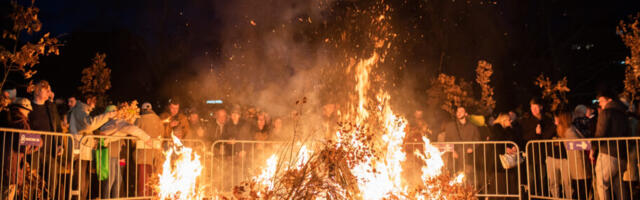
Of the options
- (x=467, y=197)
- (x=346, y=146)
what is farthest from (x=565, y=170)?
(x=346, y=146)

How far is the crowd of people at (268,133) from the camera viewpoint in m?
7.89

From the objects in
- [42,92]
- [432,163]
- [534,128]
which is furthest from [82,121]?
[534,128]

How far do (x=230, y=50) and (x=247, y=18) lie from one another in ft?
4.09

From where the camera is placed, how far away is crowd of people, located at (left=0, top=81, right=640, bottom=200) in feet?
25.9

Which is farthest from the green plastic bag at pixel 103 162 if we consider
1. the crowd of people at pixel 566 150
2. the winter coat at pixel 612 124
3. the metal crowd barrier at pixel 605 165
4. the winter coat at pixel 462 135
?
the winter coat at pixel 612 124

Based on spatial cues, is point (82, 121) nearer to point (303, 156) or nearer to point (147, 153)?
point (147, 153)

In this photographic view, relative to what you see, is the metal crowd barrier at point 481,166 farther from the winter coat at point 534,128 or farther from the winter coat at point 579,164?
the winter coat at point 579,164

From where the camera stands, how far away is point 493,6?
2517 cm

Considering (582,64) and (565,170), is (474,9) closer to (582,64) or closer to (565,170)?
(582,64)

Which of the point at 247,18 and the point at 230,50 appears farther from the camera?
the point at 230,50

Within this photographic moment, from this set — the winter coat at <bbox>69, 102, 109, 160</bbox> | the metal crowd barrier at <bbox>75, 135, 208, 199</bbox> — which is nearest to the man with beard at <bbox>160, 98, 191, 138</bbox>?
the metal crowd barrier at <bbox>75, 135, 208, 199</bbox>

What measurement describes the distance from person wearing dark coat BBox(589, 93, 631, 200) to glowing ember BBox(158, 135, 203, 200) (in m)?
5.86

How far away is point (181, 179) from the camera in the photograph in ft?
25.2

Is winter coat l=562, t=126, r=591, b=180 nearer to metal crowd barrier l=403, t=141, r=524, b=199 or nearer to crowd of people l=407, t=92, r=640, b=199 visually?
crowd of people l=407, t=92, r=640, b=199
